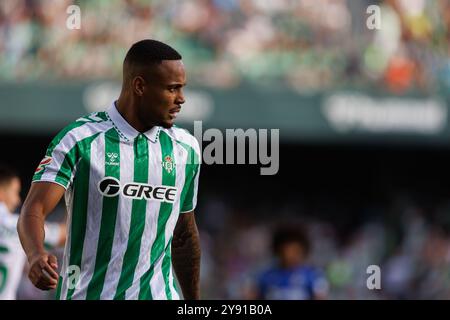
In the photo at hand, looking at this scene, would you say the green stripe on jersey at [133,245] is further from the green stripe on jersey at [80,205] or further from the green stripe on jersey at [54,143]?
the green stripe on jersey at [54,143]

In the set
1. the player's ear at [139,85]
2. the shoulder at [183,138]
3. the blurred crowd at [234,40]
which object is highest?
the blurred crowd at [234,40]

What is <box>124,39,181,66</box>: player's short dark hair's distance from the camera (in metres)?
4.57

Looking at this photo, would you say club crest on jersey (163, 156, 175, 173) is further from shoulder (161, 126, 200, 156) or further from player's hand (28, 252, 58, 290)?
player's hand (28, 252, 58, 290)

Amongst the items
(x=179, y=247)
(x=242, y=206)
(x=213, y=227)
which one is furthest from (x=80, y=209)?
(x=242, y=206)

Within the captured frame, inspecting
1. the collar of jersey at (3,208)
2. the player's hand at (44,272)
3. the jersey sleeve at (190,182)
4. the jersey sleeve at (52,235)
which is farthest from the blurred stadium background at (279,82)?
the player's hand at (44,272)

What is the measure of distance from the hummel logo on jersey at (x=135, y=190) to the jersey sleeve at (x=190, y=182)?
134mm

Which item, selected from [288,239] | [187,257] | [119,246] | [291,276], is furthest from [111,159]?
[291,276]

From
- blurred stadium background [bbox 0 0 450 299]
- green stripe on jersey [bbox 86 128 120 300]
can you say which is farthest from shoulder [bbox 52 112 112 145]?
blurred stadium background [bbox 0 0 450 299]

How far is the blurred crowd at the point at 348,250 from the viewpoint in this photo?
1457cm

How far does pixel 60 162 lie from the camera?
14.6 ft

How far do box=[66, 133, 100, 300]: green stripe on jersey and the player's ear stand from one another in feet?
0.81

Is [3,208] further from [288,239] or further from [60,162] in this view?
[60,162]

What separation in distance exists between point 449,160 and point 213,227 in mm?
4910

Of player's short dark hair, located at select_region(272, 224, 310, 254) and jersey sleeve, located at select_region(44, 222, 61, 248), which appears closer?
jersey sleeve, located at select_region(44, 222, 61, 248)
